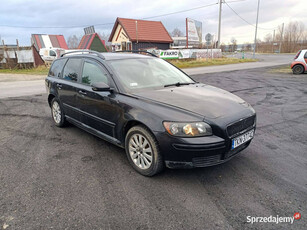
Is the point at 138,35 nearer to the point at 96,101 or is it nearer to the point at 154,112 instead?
the point at 96,101

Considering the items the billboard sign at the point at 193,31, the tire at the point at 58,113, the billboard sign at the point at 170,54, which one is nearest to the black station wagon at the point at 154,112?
the tire at the point at 58,113

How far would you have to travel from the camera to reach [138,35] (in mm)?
35750

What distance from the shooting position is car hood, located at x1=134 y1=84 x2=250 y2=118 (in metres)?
3.00

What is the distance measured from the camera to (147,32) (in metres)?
37.1

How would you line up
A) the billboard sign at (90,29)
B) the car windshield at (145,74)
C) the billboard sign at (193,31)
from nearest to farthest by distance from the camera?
the car windshield at (145,74) → the billboard sign at (193,31) → the billboard sign at (90,29)

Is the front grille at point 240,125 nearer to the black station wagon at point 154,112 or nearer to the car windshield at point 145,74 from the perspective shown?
the black station wagon at point 154,112

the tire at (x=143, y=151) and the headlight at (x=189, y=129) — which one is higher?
the headlight at (x=189, y=129)

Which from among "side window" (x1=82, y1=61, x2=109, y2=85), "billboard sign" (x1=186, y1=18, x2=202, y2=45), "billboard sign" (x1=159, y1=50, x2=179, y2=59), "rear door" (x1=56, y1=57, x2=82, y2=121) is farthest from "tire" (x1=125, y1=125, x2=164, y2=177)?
"billboard sign" (x1=186, y1=18, x2=202, y2=45)

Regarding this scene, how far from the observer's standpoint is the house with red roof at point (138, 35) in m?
35.6

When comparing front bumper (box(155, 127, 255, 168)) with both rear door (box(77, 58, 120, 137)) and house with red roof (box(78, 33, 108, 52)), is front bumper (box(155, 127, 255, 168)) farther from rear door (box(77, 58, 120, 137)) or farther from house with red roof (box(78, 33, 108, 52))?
house with red roof (box(78, 33, 108, 52))

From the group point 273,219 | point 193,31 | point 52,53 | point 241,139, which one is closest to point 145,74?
point 241,139

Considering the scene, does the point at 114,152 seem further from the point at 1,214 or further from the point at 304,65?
the point at 304,65

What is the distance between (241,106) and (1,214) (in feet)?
10.9

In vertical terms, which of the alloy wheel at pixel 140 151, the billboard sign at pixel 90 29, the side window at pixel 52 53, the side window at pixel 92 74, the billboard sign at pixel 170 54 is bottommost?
the alloy wheel at pixel 140 151
